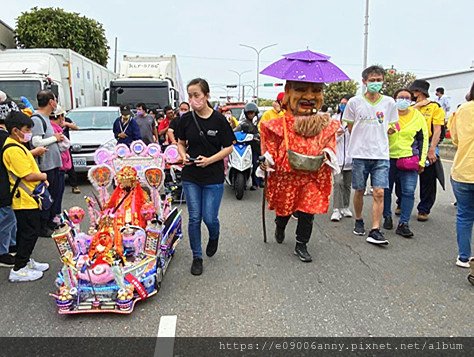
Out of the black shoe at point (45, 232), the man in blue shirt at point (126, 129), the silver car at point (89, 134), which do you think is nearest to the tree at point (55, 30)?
the silver car at point (89, 134)

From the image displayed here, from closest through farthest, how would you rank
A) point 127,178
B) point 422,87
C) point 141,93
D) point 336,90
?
point 127,178, point 422,87, point 141,93, point 336,90

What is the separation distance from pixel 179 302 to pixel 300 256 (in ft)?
5.13

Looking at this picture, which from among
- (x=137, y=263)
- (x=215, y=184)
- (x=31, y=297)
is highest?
(x=215, y=184)

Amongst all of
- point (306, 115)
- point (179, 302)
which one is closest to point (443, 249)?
point (306, 115)

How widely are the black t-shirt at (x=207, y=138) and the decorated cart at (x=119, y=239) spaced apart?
20.4 inches

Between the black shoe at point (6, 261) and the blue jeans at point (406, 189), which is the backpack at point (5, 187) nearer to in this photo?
the black shoe at point (6, 261)

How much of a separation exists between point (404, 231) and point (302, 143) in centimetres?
205

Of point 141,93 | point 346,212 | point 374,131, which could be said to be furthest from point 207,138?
point 141,93

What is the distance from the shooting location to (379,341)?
297 cm

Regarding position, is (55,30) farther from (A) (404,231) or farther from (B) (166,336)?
(B) (166,336)

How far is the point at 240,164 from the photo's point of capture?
7.77 metres

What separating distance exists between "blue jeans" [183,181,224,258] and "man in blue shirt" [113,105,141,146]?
15.3 ft

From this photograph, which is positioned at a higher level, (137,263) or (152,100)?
(152,100)

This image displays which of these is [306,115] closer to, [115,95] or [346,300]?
[346,300]
